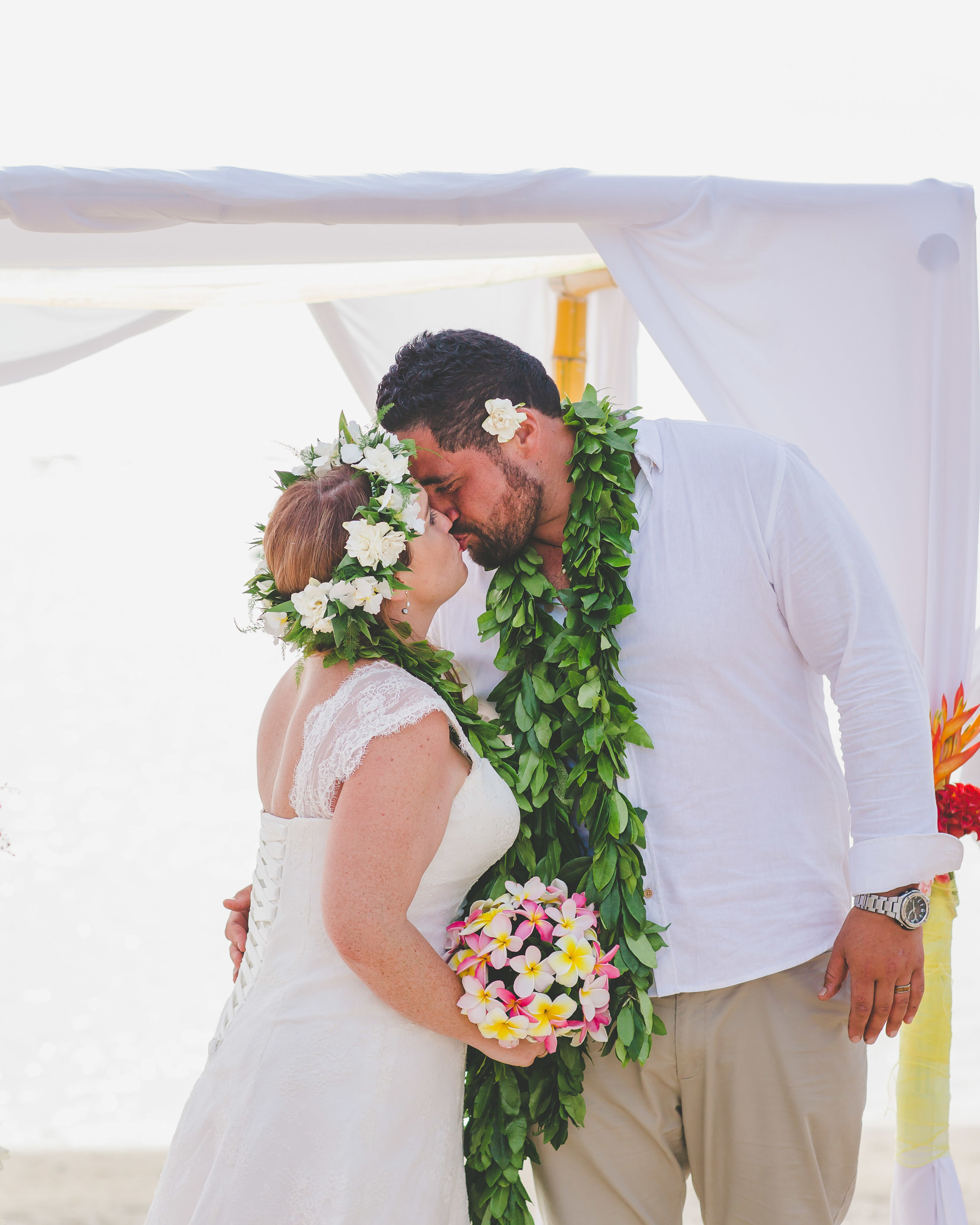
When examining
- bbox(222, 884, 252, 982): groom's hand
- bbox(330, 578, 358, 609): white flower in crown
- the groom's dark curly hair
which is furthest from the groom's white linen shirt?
bbox(222, 884, 252, 982): groom's hand

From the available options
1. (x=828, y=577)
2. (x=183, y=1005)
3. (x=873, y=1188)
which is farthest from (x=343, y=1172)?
(x=183, y=1005)

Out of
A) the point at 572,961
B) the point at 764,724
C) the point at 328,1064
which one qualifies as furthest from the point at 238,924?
the point at 764,724

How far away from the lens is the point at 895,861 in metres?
1.64

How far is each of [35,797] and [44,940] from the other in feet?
6.69

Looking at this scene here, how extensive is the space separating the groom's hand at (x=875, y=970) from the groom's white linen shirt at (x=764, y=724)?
61mm

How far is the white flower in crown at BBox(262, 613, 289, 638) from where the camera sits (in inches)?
65.6

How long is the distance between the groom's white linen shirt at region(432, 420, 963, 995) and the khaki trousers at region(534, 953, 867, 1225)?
7cm

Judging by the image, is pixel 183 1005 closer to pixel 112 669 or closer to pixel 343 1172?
pixel 112 669

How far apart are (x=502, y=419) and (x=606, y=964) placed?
2.97ft

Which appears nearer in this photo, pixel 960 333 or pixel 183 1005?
pixel 960 333

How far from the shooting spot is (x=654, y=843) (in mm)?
1744

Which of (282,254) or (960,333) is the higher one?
(282,254)

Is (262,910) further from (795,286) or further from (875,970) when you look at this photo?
(795,286)

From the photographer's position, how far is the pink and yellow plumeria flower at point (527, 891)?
167cm
